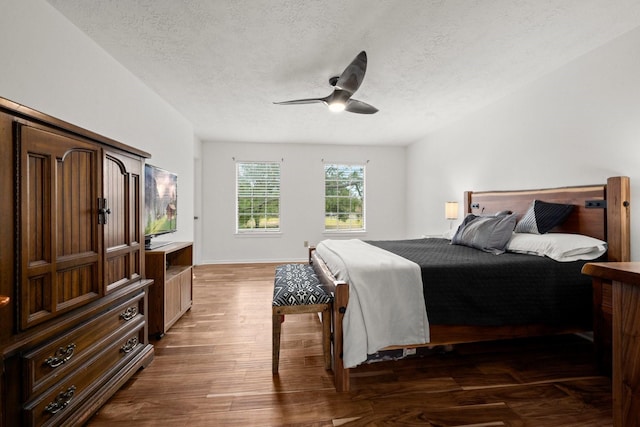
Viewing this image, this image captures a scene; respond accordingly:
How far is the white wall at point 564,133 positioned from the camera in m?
2.11

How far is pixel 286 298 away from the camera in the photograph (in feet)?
6.01

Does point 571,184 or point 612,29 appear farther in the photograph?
point 571,184

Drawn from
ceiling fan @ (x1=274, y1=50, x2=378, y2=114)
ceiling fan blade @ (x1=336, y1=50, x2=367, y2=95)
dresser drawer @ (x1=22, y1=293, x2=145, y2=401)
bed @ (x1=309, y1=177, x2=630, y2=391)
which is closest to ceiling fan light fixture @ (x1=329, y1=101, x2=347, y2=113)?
ceiling fan @ (x1=274, y1=50, x2=378, y2=114)

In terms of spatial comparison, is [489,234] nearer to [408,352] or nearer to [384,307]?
[408,352]

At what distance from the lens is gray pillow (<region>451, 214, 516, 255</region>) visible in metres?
2.43

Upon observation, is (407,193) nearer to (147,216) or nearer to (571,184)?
(571,184)

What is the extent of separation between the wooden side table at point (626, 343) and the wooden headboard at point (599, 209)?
6.11 ft

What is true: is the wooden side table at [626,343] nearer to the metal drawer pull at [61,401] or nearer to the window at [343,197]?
the metal drawer pull at [61,401]

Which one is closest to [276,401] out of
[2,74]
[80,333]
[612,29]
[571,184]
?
[80,333]

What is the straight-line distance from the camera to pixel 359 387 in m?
1.71

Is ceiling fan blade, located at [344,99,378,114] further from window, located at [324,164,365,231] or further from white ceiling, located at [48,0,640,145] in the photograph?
window, located at [324,164,365,231]

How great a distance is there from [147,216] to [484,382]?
2.93m

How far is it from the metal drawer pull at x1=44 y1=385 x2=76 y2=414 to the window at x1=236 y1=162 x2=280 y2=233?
425 centimetres

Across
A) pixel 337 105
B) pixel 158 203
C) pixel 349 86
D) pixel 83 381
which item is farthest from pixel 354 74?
pixel 83 381
